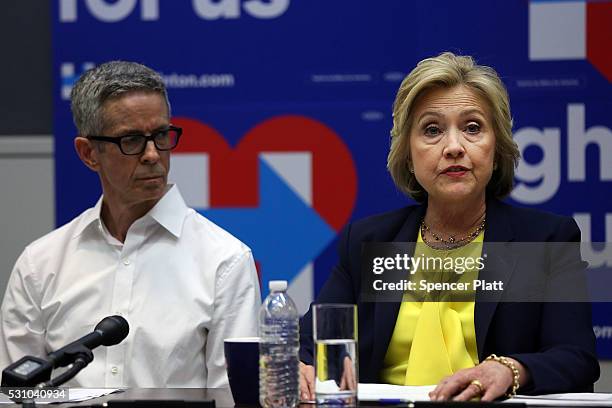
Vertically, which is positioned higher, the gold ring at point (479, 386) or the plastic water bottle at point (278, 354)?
the plastic water bottle at point (278, 354)

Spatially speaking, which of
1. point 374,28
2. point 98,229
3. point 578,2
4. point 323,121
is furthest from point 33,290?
point 578,2

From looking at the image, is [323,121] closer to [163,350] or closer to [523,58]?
[523,58]

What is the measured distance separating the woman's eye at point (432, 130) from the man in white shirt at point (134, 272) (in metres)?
0.69

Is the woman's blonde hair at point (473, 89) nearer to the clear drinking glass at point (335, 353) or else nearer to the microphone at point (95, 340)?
the clear drinking glass at point (335, 353)

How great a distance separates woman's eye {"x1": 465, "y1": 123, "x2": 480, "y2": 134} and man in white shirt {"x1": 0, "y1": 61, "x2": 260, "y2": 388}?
787mm

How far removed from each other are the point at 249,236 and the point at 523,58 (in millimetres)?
1342

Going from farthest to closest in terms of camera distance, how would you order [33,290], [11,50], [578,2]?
[11,50] → [578,2] → [33,290]

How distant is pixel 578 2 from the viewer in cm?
382

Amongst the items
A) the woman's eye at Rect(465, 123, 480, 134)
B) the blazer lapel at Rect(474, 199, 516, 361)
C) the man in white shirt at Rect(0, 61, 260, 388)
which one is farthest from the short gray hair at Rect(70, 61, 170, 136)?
the blazer lapel at Rect(474, 199, 516, 361)

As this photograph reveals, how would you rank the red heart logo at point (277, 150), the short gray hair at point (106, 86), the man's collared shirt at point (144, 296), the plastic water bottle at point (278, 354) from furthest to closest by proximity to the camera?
the red heart logo at point (277, 150), the short gray hair at point (106, 86), the man's collared shirt at point (144, 296), the plastic water bottle at point (278, 354)

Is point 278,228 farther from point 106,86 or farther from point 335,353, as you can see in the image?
point 335,353

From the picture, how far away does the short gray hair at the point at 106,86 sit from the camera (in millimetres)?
2908

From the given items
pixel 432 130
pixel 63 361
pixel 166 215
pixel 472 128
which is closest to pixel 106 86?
pixel 166 215

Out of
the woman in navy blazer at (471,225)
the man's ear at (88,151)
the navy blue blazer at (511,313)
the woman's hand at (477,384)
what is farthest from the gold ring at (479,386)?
the man's ear at (88,151)
